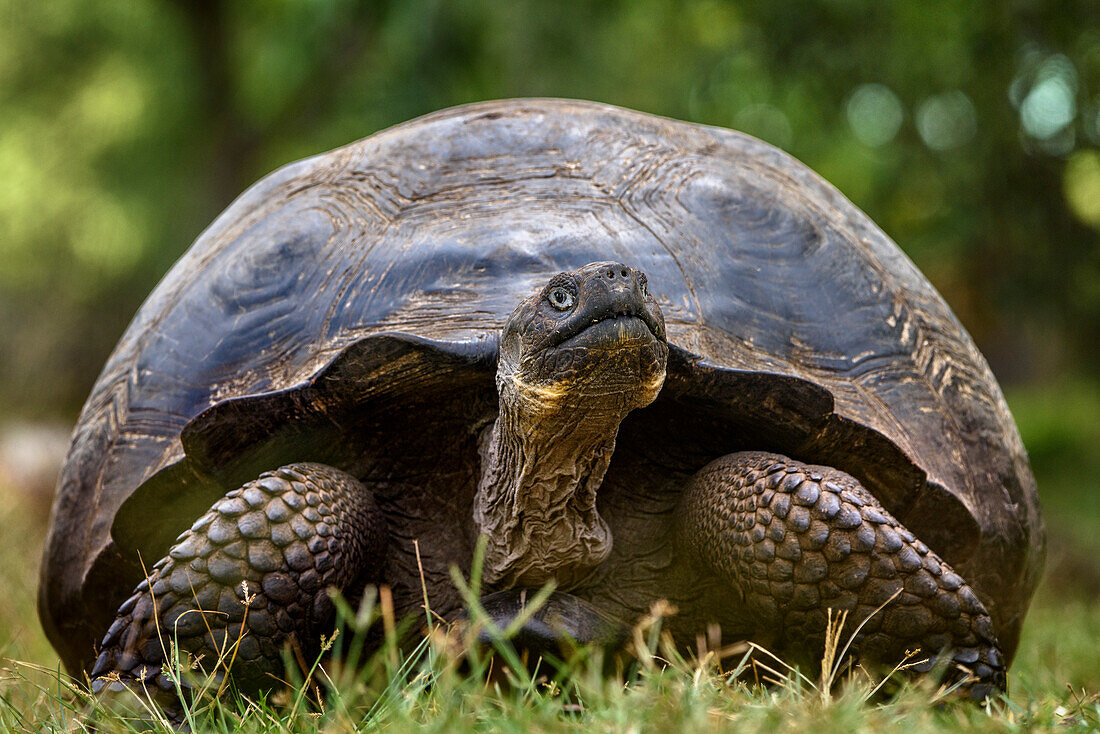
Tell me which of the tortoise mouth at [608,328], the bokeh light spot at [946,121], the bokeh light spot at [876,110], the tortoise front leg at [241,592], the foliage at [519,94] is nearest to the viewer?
the tortoise mouth at [608,328]

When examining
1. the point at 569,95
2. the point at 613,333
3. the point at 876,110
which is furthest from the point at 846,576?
the point at 876,110

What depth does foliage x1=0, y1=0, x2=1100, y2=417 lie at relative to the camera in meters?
6.82

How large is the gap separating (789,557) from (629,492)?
0.48 metres

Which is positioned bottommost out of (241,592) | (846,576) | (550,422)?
(241,592)

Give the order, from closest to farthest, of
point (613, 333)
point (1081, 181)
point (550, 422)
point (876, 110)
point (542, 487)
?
1. point (613, 333)
2. point (550, 422)
3. point (542, 487)
4. point (1081, 181)
5. point (876, 110)

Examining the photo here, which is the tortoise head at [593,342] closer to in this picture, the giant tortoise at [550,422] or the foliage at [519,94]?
the giant tortoise at [550,422]

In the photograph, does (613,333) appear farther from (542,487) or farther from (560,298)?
(542,487)

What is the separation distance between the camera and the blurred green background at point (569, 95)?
6.84m

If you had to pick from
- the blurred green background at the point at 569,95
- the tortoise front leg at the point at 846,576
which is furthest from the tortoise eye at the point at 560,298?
the blurred green background at the point at 569,95

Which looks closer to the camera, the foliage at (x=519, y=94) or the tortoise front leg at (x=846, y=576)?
the tortoise front leg at (x=846, y=576)

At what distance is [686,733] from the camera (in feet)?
4.38

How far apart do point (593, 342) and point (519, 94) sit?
5.30 m

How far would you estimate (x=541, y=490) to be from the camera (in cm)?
236

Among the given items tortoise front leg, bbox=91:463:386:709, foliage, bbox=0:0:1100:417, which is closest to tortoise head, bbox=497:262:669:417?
tortoise front leg, bbox=91:463:386:709
